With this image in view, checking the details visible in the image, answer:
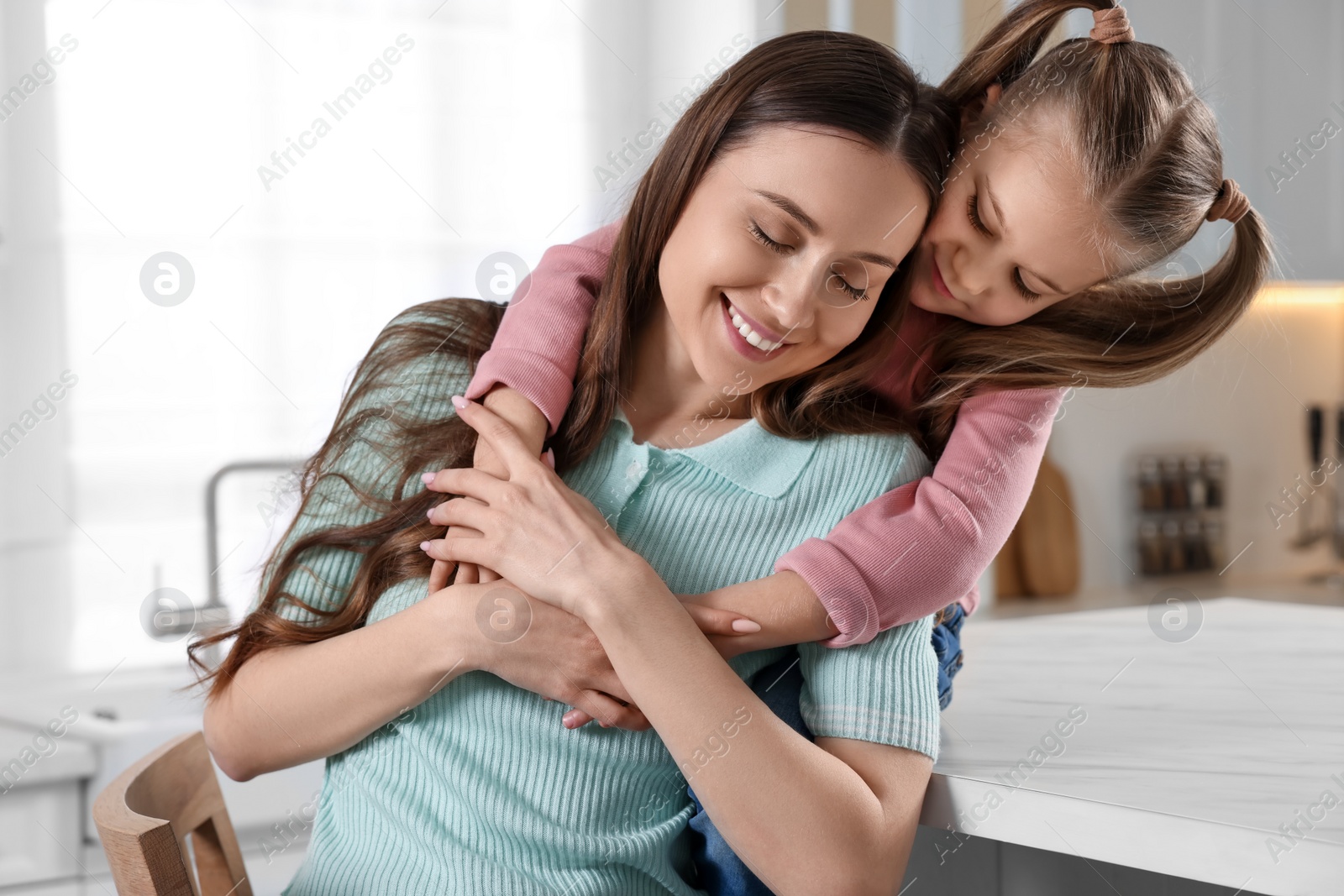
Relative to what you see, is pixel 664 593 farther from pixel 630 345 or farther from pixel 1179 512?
pixel 1179 512

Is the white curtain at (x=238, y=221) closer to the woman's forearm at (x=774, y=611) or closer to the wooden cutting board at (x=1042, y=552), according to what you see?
the wooden cutting board at (x=1042, y=552)

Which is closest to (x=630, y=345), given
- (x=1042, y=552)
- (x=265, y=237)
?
(x=265, y=237)

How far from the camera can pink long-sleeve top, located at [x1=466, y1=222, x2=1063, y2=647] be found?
913mm

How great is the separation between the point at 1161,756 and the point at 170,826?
29.2 inches

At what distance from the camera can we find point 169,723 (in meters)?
1.91

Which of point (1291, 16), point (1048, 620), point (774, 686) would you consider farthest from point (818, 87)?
point (1291, 16)

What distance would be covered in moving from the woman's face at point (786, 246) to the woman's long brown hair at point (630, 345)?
0.02 m

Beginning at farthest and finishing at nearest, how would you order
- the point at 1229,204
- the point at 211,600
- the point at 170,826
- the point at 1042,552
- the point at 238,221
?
1. the point at 1042,552
2. the point at 238,221
3. the point at 211,600
4. the point at 1229,204
5. the point at 170,826

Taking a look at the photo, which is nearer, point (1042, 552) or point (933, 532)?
point (933, 532)

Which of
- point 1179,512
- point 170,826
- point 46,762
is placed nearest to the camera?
point 170,826

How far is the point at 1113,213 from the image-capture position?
95 centimetres

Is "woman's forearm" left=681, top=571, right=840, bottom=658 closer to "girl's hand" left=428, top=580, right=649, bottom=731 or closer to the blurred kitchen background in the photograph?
"girl's hand" left=428, top=580, right=649, bottom=731

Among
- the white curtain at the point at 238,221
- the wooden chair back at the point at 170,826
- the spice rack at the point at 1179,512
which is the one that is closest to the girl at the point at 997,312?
the wooden chair back at the point at 170,826

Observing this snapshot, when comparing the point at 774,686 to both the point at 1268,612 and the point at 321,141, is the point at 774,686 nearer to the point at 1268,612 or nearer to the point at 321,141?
the point at 1268,612
